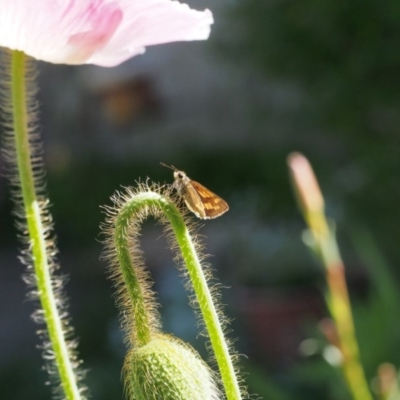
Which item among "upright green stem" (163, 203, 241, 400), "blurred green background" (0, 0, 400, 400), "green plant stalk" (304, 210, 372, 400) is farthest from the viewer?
"blurred green background" (0, 0, 400, 400)

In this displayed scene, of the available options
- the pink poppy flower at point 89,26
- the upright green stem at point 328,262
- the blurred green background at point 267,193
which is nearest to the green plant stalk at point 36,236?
the pink poppy flower at point 89,26

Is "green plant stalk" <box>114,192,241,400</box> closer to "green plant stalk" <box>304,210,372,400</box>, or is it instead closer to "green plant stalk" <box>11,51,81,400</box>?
"green plant stalk" <box>11,51,81,400</box>

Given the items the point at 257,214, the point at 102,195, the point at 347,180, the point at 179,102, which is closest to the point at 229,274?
the point at 257,214

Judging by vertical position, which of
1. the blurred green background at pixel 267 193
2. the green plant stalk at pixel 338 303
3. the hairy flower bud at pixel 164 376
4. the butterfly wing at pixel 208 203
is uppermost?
the blurred green background at pixel 267 193

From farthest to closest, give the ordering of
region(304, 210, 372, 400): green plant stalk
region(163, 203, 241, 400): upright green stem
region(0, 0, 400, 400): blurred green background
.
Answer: region(0, 0, 400, 400): blurred green background < region(304, 210, 372, 400): green plant stalk < region(163, 203, 241, 400): upright green stem

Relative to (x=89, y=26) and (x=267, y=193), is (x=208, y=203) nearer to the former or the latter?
(x=89, y=26)

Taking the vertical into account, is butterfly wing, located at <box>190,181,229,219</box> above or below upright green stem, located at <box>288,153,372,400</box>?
below

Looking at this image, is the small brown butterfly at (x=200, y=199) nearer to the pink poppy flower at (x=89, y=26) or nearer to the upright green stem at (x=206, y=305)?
the upright green stem at (x=206, y=305)

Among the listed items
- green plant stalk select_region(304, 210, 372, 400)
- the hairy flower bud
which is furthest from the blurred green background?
the hairy flower bud
